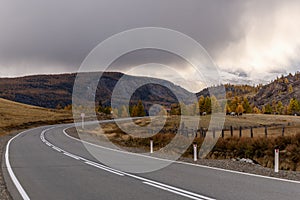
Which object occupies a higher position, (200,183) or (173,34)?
(173,34)

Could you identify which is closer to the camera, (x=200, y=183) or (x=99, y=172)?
(x=200, y=183)

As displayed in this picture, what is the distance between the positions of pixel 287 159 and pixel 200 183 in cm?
1177

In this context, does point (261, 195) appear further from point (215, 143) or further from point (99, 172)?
point (215, 143)

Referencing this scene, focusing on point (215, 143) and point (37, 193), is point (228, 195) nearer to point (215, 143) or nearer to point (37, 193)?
point (37, 193)

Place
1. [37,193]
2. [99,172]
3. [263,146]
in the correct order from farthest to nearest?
[263,146] → [99,172] → [37,193]

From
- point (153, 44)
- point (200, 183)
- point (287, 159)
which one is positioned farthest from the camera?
point (287, 159)

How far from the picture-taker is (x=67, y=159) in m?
16.3

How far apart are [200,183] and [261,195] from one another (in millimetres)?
2092

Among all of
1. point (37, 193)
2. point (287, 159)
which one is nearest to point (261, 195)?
point (37, 193)

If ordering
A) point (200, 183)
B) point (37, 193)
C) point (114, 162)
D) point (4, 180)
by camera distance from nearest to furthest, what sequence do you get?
point (37, 193) → point (200, 183) → point (4, 180) → point (114, 162)

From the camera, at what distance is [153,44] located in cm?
1633

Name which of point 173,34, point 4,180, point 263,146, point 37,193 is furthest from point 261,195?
point 263,146

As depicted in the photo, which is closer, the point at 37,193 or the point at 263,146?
the point at 37,193

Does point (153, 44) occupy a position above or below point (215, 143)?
above
